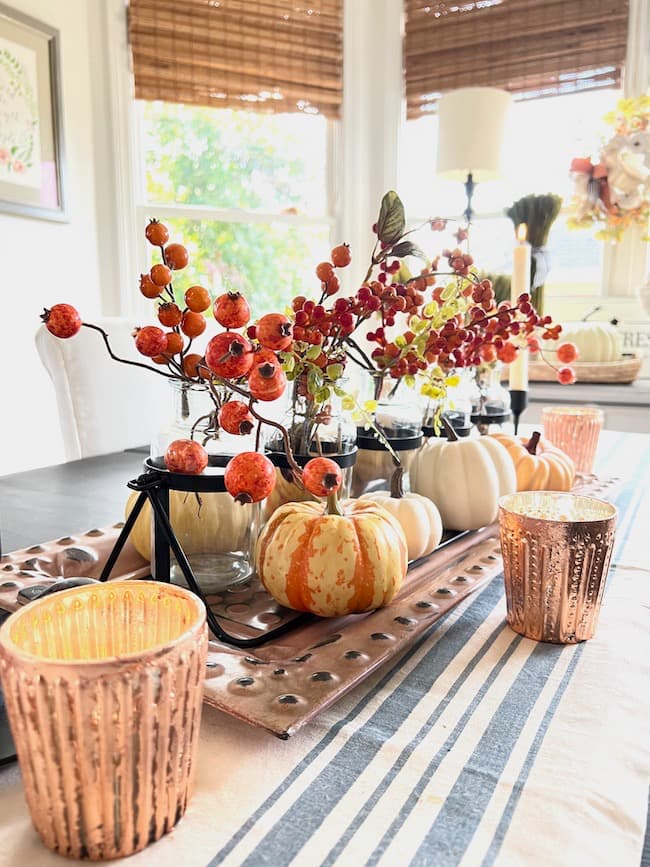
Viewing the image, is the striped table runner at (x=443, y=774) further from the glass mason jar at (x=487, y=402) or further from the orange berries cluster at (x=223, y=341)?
the glass mason jar at (x=487, y=402)

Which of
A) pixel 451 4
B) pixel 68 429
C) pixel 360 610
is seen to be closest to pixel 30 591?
pixel 360 610

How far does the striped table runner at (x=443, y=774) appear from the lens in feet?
0.94

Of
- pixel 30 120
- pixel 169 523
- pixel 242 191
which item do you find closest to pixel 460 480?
pixel 169 523

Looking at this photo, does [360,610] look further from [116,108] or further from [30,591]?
[116,108]

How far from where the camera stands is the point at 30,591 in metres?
0.50

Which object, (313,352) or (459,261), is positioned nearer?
(313,352)

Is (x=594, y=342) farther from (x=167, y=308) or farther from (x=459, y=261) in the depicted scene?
(x=167, y=308)

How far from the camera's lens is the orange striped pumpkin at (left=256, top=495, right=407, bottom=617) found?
0.47m

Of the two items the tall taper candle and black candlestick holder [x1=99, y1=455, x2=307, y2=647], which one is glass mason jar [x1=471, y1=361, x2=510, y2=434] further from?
black candlestick holder [x1=99, y1=455, x2=307, y2=647]

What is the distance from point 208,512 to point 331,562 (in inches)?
4.7

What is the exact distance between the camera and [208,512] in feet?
1.76

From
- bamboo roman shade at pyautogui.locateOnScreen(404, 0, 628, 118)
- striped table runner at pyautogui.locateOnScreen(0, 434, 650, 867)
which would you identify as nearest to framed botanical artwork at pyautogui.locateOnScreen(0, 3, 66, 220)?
bamboo roman shade at pyautogui.locateOnScreen(404, 0, 628, 118)

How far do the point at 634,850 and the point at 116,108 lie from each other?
3.03m

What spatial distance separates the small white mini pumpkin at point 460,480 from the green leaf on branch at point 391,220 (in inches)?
9.2
